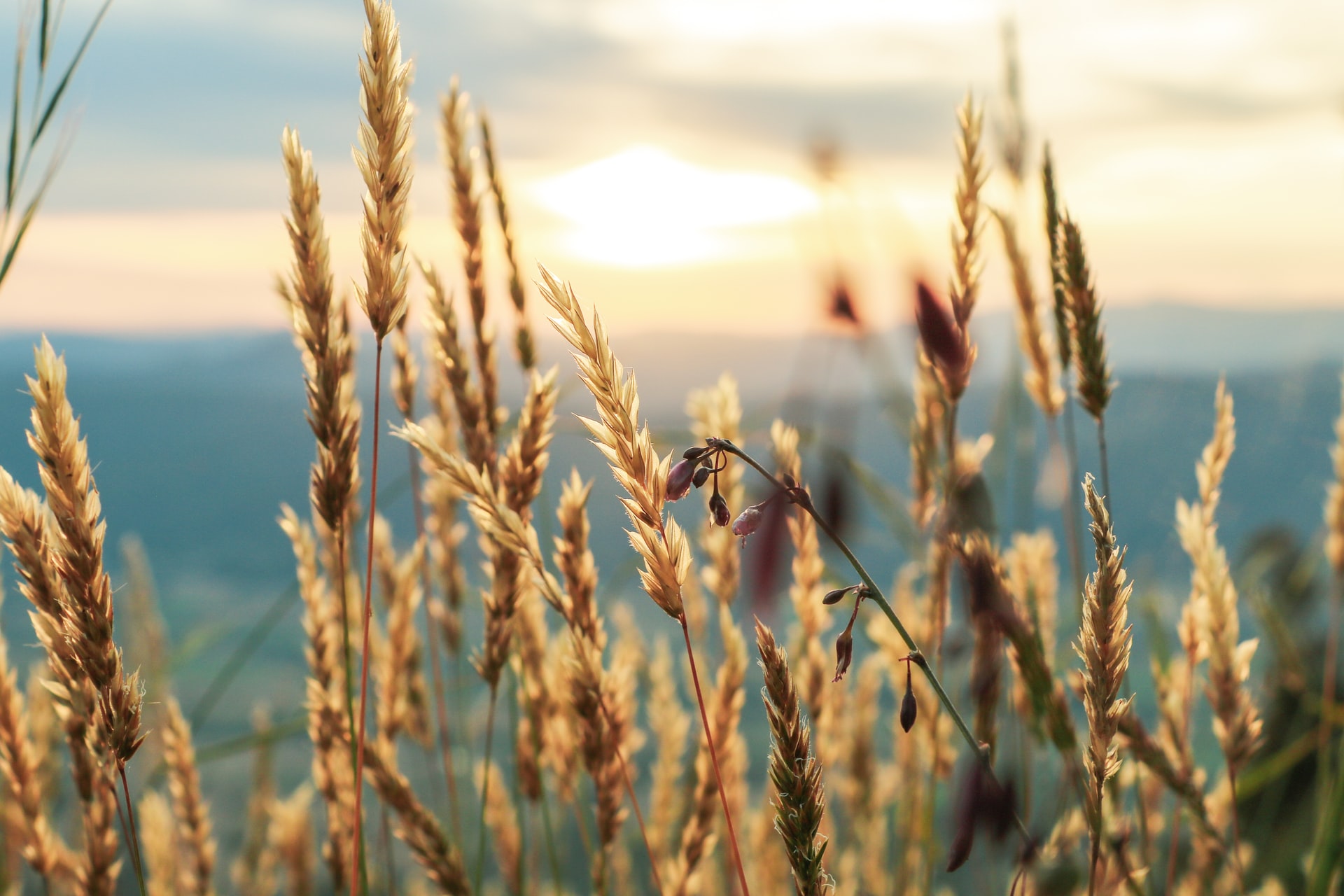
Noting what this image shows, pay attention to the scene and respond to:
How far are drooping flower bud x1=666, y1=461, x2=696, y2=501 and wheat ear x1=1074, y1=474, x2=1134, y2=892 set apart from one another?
32 centimetres

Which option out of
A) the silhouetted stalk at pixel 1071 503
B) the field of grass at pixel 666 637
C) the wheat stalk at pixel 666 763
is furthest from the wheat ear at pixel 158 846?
the silhouetted stalk at pixel 1071 503

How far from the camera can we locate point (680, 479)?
2.68ft

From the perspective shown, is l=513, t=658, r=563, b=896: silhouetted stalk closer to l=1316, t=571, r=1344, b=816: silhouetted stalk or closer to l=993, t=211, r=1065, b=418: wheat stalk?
l=993, t=211, r=1065, b=418: wheat stalk

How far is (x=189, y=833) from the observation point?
1641 millimetres

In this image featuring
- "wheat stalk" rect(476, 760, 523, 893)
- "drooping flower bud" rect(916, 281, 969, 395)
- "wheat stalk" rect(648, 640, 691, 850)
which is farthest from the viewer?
"wheat stalk" rect(476, 760, 523, 893)

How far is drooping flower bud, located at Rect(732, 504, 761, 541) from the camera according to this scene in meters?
0.81

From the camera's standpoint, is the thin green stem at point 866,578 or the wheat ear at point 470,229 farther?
the wheat ear at point 470,229

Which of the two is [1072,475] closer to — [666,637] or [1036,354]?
[1036,354]

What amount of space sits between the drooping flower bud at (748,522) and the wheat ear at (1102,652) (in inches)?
10.5

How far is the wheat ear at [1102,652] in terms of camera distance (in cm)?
79

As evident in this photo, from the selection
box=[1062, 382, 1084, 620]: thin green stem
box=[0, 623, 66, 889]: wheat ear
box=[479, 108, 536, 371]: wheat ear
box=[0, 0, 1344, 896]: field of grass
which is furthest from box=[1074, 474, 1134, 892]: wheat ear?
box=[0, 623, 66, 889]: wheat ear

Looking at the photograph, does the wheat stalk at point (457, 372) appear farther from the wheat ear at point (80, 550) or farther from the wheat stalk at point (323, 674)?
the wheat ear at point (80, 550)

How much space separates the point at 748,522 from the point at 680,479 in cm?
7

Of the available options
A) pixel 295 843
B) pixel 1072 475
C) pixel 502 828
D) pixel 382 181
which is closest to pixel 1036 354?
pixel 1072 475
